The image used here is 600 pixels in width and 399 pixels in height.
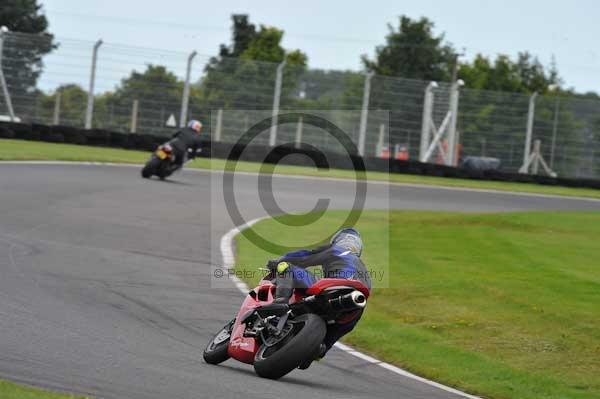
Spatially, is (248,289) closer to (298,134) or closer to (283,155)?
(283,155)

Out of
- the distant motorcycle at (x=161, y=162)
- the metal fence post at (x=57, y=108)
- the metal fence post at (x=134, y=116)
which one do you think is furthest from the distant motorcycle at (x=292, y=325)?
the metal fence post at (x=134, y=116)

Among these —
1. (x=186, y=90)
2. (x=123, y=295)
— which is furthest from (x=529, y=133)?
(x=123, y=295)

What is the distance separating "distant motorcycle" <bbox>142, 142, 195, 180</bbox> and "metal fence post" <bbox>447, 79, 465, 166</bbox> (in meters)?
11.5

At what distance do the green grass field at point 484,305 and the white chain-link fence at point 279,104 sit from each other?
13356mm

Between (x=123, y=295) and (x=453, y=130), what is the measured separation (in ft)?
77.0

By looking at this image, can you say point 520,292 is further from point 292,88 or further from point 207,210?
point 292,88

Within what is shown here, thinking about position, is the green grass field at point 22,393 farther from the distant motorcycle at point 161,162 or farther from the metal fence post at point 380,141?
the metal fence post at point 380,141

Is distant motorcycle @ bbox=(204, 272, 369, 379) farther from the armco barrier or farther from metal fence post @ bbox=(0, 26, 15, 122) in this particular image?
metal fence post @ bbox=(0, 26, 15, 122)

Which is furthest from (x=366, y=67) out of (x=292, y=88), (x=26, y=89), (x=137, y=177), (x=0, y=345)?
(x=0, y=345)

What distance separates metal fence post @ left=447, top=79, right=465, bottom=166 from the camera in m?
32.7

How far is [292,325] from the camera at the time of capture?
707 centimetres

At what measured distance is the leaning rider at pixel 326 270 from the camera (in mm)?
7289

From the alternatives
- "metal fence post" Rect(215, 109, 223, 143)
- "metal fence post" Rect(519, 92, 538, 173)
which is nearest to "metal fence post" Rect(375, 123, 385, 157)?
"metal fence post" Rect(519, 92, 538, 173)

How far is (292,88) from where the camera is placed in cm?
3309
